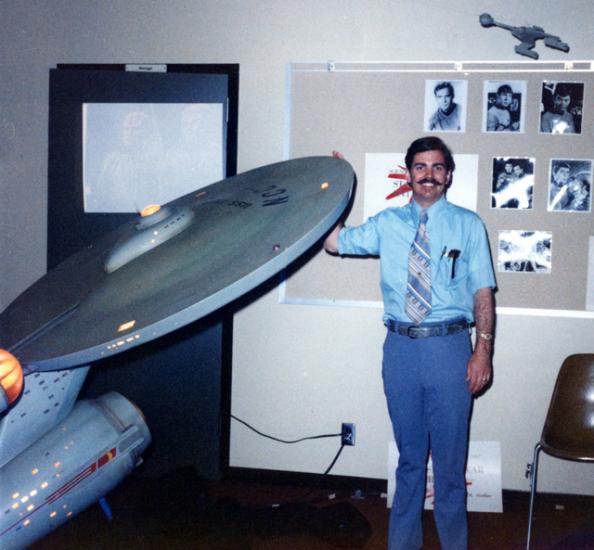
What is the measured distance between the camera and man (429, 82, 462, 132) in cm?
265

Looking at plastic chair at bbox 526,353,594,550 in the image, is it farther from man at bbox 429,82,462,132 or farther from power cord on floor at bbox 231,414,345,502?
man at bbox 429,82,462,132

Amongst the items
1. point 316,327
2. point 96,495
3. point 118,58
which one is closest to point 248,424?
point 316,327

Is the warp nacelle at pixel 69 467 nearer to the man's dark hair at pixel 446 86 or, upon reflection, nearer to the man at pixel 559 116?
the man's dark hair at pixel 446 86

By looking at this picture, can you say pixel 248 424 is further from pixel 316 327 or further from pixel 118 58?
pixel 118 58

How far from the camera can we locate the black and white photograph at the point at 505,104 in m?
2.61

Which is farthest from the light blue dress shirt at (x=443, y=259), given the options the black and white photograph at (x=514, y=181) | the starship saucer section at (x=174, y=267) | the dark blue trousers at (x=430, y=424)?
the starship saucer section at (x=174, y=267)

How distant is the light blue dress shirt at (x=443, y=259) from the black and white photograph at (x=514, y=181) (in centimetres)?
52

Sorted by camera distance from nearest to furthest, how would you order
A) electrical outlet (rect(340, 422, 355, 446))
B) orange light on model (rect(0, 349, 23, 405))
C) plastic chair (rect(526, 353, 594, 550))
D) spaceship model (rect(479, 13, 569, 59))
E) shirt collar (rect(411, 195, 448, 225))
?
orange light on model (rect(0, 349, 23, 405))
shirt collar (rect(411, 195, 448, 225))
plastic chair (rect(526, 353, 594, 550))
spaceship model (rect(479, 13, 569, 59))
electrical outlet (rect(340, 422, 355, 446))

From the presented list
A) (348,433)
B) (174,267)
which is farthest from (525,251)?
(174,267)

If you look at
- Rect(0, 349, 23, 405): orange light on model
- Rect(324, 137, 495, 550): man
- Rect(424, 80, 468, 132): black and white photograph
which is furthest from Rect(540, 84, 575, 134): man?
Rect(0, 349, 23, 405): orange light on model

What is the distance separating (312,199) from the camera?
60 centimetres

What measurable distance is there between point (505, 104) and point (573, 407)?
4.64 ft

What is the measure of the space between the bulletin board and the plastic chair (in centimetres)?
34

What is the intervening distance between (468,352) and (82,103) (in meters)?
2.22
